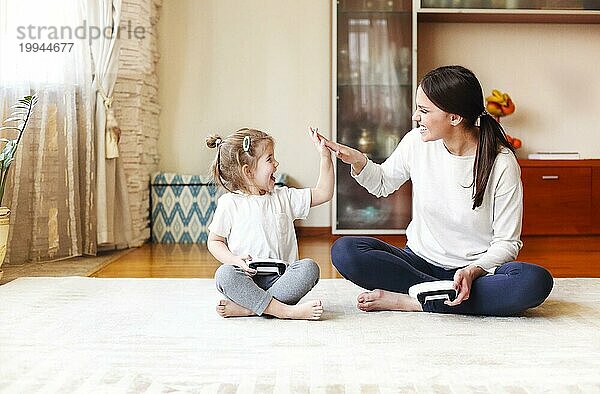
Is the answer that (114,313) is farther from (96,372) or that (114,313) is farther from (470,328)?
(470,328)

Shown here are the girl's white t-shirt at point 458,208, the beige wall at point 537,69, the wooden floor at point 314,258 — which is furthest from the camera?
the beige wall at point 537,69

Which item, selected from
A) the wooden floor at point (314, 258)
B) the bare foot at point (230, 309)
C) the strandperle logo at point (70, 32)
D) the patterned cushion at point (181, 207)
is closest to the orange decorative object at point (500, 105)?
the wooden floor at point (314, 258)

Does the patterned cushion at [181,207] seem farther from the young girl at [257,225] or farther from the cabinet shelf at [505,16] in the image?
the young girl at [257,225]

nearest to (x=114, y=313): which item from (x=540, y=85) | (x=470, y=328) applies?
(x=470, y=328)

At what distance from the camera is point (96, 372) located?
178cm

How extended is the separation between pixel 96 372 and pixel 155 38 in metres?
3.46

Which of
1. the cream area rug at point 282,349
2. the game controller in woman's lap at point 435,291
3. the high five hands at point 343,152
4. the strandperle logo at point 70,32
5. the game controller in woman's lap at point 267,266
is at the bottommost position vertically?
the cream area rug at point 282,349

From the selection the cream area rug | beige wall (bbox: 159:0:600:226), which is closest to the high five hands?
the cream area rug

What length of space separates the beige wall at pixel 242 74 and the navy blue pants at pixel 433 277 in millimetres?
2595

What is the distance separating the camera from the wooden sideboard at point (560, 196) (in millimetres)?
5016

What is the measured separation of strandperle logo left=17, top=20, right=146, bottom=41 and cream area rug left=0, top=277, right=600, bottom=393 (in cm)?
141

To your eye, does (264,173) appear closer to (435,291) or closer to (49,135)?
(435,291)

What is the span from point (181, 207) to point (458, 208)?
8.68 feet

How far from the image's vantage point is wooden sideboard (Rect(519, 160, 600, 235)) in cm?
502
